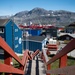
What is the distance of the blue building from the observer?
3241 centimetres

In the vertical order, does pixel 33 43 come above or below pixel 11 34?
below

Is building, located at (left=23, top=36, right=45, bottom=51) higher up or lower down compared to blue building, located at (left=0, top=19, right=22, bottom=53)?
lower down

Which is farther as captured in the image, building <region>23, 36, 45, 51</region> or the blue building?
building <region>23, 36, 45, 51</region>

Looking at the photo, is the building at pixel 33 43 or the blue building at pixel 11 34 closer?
the blue building at pixel 11 34

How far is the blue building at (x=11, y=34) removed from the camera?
32.4 m

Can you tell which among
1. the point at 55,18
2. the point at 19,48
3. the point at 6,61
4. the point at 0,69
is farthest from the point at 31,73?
the point at 55,18

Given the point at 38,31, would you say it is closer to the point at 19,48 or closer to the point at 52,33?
the point at 52,33

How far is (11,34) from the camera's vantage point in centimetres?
3412

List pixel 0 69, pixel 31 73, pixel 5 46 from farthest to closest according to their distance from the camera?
pixel 31 73 → pixel 5 46 → pixel 0 69

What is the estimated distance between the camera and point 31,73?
6.33 m

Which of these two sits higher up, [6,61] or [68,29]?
[6,61]

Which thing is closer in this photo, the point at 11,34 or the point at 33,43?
the point at 11,34

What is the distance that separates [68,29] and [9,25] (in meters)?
37.3

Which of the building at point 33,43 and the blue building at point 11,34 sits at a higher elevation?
the blue building at point 11,34
